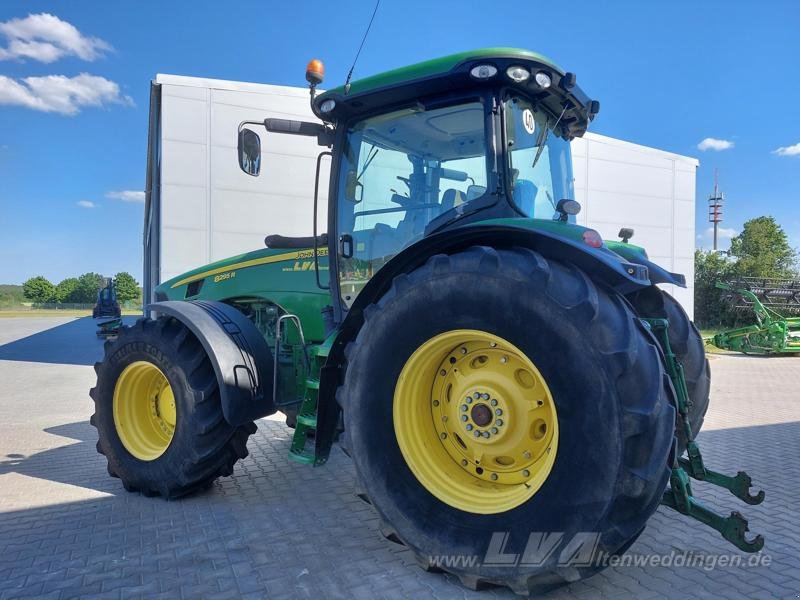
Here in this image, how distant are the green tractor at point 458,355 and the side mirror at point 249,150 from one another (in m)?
0.02

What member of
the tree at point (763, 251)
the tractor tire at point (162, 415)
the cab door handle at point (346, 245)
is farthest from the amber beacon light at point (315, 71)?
the tree at point (763, 251)

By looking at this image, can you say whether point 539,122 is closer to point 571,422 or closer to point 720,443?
point 571,422

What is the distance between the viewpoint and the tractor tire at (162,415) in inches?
145

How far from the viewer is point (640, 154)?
56.7 ft

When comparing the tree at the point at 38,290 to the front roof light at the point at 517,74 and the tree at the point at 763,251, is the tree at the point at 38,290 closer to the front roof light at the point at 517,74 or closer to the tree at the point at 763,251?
the tree at the point at 763,251

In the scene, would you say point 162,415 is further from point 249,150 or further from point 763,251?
point 763,251

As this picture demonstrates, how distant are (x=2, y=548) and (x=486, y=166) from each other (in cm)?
332

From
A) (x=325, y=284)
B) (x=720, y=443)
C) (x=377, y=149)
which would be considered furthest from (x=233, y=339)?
(x=720, y=443)

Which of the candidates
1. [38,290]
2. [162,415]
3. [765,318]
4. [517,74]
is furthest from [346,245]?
[38,290]

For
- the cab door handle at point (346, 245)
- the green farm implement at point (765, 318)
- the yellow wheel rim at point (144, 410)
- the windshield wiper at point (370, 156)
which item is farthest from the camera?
the green farm implement at point (765, 318)

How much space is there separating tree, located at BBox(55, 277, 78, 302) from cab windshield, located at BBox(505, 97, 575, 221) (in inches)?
3044

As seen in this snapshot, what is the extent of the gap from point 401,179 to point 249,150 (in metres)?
1.07

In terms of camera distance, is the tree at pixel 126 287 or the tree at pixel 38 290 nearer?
the tree at pixel 126 287

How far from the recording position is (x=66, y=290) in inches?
2844
